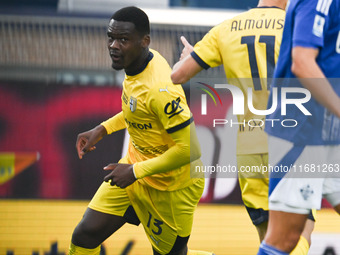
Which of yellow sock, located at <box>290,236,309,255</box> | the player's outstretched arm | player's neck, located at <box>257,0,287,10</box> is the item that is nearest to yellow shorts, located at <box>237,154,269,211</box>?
yellow sock, located at <box>290,236,309,255</box>

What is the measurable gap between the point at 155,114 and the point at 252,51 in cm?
85

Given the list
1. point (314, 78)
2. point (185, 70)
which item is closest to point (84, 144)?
point (185, 70)

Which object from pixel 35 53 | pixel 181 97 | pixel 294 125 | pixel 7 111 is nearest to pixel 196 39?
pixel 35 53

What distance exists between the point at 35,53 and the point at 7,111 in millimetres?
699

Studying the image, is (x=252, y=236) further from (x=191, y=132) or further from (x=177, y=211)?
(x=191, y=132)

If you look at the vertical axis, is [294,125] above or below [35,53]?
above

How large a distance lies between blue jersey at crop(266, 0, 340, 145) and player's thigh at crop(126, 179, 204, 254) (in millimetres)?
1571

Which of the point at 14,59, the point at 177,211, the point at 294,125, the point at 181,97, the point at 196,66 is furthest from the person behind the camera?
the point at 14,59

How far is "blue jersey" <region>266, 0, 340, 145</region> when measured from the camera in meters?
3.02

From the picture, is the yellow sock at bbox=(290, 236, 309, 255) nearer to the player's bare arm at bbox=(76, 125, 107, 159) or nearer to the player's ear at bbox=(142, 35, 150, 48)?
the player's ear at bbox=(142, 35, 150, 48)

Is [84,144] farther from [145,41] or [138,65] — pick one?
[145,41]

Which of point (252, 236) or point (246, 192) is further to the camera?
point (252, 236)

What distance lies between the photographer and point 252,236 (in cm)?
684

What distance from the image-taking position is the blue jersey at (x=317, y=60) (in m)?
3.02
